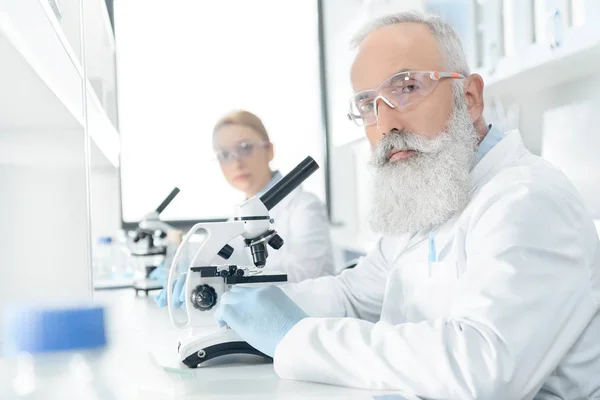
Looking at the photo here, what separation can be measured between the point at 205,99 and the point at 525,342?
13.6 ft

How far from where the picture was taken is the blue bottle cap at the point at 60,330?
79 cm

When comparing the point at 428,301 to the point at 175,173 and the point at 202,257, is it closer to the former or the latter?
the point at 202,257

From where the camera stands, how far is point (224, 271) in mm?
1317

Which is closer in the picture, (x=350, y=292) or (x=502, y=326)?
(x=502, y=326)

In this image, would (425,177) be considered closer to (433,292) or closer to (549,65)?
(433,292)

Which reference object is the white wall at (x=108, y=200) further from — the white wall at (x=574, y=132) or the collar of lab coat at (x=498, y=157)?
the collar of lab coat at (x=498, y=157)

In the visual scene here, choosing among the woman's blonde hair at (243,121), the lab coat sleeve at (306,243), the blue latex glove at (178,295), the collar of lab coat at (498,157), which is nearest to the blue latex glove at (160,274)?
the lab coat sleeve at (306,243)

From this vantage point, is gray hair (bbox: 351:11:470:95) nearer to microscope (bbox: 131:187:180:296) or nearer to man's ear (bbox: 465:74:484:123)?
man's ear (bbox: 465:74:484:123)

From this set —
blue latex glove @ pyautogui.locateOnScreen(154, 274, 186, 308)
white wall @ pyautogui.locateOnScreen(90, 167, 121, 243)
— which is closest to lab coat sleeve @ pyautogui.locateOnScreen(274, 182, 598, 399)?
blue latex glove @ pyautogui.locateOnScreen(154, 274, 186, 308)

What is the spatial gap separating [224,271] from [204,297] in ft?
0.23

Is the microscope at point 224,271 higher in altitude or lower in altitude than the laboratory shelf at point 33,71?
lower

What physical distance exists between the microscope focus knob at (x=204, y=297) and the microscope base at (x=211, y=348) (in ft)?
0.21

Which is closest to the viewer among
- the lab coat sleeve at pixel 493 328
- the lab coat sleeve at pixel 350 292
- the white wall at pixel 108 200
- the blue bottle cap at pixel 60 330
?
the blue bottle cap at pixel 60 330

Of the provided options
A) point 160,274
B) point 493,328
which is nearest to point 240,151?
point 160,274
